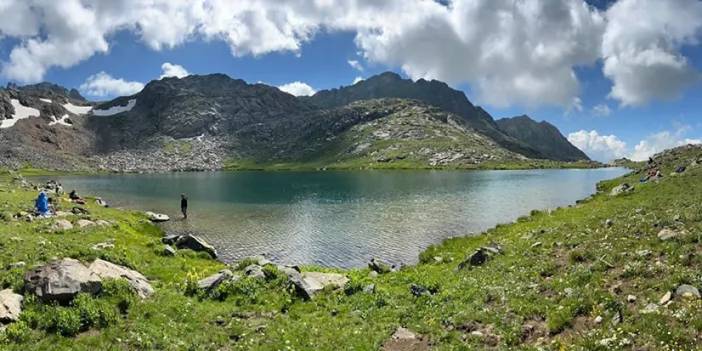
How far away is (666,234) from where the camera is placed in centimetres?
2439

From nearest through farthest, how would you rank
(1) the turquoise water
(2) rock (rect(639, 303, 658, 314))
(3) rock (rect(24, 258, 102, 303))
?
1. (2) rock (rect(639, 303, 658, 314))
2. (3) rock (rect(24, 258, 102, 303))
3. (1) the turquoise water

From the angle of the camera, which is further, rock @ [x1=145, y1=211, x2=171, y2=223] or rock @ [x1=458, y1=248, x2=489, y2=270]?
rock @ [x1=145, y1=211, x2=171, y2=223]

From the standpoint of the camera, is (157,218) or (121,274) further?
(157,218)

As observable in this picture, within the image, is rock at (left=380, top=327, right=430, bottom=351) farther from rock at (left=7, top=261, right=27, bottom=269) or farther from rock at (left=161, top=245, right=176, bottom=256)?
rock at (left=161, top=245, right=176, bottom=256)

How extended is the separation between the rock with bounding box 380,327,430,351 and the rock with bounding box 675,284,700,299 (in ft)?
29.7

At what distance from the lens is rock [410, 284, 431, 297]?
938 inches

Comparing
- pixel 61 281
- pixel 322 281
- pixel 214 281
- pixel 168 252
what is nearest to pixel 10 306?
pixel 61 281

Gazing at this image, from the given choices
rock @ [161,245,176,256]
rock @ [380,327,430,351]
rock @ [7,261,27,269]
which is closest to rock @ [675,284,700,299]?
rock @ [380,327,430,351]

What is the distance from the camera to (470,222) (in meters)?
67.1

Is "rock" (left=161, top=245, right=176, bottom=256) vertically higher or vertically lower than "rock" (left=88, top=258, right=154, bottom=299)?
lower

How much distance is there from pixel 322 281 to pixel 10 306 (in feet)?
48.7

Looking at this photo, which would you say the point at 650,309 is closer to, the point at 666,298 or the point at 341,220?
the point at 666,298

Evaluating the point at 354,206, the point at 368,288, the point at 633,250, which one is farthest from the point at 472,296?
the point at 354,206

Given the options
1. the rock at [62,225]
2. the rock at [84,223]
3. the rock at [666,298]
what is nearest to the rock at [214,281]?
the rock at [666,298]
